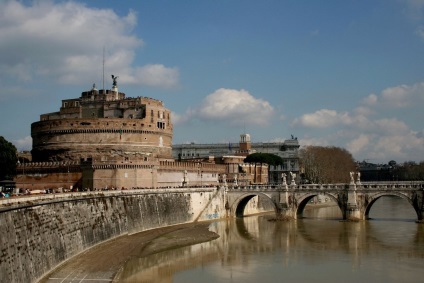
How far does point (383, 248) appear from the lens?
45.5 metres

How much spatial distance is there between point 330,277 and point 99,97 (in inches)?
2340

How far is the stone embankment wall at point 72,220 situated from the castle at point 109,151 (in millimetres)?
7887

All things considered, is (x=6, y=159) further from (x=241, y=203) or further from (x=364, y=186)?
(x=364, y=186)

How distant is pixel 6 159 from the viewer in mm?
64750

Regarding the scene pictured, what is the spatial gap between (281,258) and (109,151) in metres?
40.6

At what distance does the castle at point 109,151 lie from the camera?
67750 millimetres

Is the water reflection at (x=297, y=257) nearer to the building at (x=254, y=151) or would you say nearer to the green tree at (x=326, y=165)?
the green tree at (x=326, y=165)

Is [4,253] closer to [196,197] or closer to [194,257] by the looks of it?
[194,257]

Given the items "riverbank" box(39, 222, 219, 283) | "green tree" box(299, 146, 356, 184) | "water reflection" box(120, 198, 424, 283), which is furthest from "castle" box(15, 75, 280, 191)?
"green tree" box(299, 146, 356, 184)

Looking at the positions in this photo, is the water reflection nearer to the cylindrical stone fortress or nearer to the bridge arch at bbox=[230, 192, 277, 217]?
the bridge arch at bbox=[230, 192, 277, 217]

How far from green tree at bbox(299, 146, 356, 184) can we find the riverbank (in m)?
51.5

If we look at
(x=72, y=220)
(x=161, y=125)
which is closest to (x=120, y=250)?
(x=72, y=220)

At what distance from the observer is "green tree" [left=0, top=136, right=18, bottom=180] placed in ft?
211

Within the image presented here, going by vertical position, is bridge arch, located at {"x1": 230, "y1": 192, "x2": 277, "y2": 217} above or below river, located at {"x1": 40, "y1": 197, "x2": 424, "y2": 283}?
above
